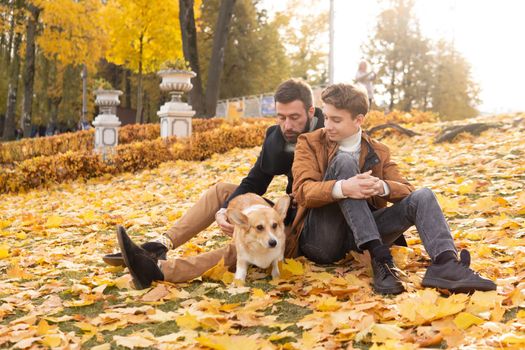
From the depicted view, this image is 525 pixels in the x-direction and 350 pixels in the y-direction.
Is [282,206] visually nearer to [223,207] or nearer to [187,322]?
[223,207]

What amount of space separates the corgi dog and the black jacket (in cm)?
41

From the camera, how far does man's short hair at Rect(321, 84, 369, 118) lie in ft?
11.9

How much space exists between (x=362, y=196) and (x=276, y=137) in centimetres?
108

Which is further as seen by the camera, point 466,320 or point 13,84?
point 13,84

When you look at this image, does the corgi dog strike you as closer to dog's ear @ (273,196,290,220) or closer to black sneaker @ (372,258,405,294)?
dog's ear @ (273,196,290,220)

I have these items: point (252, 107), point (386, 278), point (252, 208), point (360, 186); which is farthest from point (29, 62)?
point (386, 278)

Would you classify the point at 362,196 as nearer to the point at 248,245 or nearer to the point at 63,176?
the point at 248,245

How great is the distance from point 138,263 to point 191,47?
1389cm

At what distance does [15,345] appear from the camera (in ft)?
9.68

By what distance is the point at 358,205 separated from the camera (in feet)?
11.5


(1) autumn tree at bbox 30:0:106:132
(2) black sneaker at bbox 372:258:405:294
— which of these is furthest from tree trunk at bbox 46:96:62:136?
(2) black sneaker at bbox 372:258:405:294

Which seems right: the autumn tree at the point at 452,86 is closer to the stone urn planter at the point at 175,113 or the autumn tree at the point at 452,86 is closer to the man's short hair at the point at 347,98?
the stone urn planter at the point at 175,113

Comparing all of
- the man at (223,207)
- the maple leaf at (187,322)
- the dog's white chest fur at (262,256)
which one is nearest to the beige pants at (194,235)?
the man at (223,207)

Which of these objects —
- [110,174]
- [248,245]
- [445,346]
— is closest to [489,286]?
[445,346]
